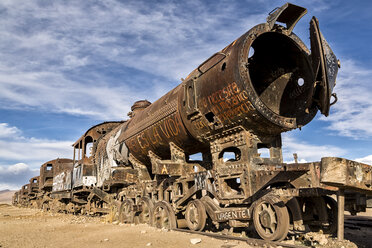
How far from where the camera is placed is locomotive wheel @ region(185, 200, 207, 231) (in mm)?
6461

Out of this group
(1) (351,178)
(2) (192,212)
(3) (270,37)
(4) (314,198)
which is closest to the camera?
(1) (351,178)

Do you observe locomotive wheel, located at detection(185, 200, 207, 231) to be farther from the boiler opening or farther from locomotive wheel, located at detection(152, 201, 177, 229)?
the boiler opening

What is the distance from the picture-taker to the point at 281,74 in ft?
22.5

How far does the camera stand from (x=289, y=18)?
5965 mm

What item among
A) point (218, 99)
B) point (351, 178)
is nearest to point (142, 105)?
point (218, 99)

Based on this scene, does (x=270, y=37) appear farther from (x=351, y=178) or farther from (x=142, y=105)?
(x=142, y=105)

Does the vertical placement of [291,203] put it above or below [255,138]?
below

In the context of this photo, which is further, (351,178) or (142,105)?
(142,105)

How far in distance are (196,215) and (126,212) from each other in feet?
12.4

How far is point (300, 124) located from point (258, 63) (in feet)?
6.27

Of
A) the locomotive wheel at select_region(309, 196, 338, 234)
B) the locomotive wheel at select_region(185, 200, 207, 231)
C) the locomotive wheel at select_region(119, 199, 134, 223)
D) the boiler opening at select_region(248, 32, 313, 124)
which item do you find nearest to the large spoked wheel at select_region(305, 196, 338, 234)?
the locomotive wheel at select_region(309, 196, 338, 234)

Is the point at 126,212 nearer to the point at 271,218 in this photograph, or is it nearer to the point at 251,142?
the point at 251,142

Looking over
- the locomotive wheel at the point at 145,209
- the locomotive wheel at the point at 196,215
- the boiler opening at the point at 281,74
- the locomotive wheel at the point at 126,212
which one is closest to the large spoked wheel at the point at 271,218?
the locomotive wheel at the point at 196,215

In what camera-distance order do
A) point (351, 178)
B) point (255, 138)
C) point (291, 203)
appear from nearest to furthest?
point (351, 178) < point (291, 203) < point (255, 138)
